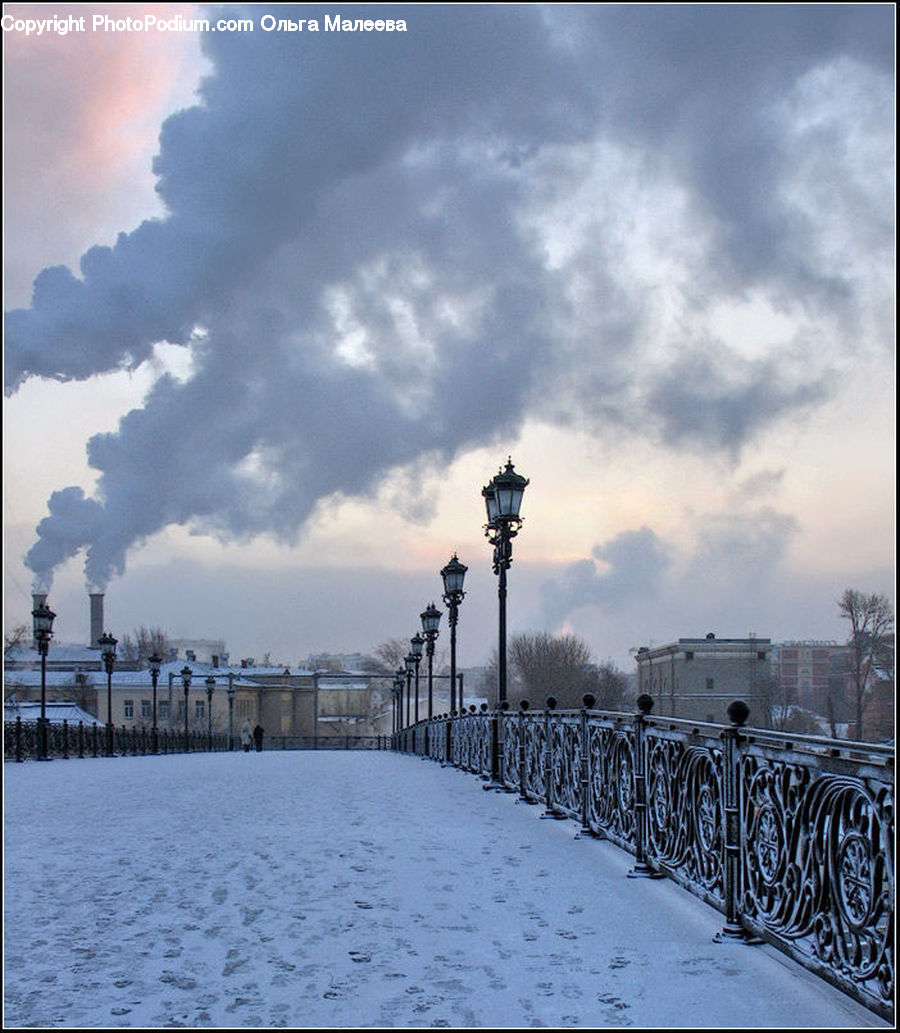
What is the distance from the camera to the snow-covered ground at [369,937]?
13.8 ft

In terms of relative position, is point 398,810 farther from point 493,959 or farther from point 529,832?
point 493,959

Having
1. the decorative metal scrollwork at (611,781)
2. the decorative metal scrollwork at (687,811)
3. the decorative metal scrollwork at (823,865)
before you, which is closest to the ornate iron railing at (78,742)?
the decorative metal scrollwork at (611,781)

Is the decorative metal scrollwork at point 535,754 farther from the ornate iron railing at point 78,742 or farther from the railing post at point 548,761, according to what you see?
the ornate iron railing at point 78,742

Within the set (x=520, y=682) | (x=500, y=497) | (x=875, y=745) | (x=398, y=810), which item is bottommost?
(x=520, y=682)

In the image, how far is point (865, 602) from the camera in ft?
222

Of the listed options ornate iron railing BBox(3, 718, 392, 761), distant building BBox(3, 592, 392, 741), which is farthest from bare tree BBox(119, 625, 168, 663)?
ornate iron railing BBox(3, 718, 392, 761)

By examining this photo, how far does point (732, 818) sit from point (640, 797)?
1765 millimetres

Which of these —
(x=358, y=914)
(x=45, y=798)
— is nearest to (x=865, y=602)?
(x=45, y=798)

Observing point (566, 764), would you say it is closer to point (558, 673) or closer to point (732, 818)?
point (732, 818)

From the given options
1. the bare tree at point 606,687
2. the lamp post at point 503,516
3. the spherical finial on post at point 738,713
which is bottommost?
the bare tree at point 606,687

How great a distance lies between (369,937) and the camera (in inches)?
210

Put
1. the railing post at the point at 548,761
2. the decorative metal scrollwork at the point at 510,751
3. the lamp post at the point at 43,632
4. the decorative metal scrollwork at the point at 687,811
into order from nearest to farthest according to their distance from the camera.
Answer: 1. the decorative metal scrollwork at the point at 687,811
2. the railing post at the point at 548,761
3. the decorative metal scrollwork at the point at 510,751
4. the lamp post at the point at 43,632

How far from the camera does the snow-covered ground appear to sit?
419 cm

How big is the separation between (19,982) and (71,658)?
311ft
